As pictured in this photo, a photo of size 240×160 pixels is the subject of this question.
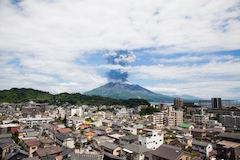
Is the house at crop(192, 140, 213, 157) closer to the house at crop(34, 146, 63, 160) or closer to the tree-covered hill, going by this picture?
the house at crop(34, 146, 63, 160)

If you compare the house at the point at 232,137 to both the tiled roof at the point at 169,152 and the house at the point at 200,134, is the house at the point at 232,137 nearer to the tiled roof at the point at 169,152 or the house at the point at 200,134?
the tiled roof at the point at 169,152

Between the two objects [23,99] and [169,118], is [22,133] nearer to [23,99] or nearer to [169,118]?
[169,118]

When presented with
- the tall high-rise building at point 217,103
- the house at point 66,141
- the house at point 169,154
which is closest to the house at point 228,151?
the house at point 169,154

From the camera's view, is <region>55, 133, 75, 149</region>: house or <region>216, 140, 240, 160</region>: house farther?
<region>55, 133, 75, 149</region>: house

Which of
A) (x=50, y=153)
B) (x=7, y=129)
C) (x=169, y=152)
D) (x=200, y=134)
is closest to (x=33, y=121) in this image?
(x=7, y=129)

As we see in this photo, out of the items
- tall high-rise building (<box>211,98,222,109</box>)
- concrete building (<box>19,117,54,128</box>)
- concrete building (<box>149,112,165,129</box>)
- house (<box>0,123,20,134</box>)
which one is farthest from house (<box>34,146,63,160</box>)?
tall high-rise building (<box>211,98,222,109</box>)

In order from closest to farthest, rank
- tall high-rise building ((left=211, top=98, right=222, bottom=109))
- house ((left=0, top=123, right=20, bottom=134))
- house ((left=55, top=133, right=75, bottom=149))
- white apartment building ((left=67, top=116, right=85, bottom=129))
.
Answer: house ((left=55, top=133, right=75, bottom=149)) < house ((left=0, top=123, right=20, bottom=134)) < white apartment building ((left=67, top=116, right=85, bottom=129)) < tall high-rise building ((left=211, top=98, right=222, bottom=109))
